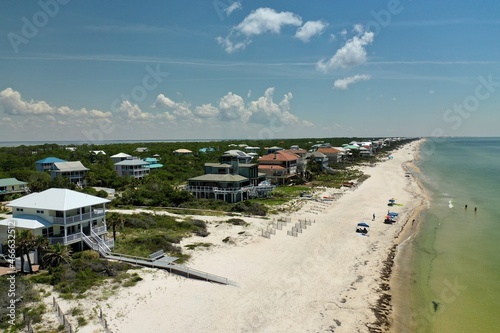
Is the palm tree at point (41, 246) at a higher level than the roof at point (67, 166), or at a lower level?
lower

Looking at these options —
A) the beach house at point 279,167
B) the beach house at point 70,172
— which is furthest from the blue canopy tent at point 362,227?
the beach house at point 70,172

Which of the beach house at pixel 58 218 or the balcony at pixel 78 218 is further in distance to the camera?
the balcony at pixel 78 218

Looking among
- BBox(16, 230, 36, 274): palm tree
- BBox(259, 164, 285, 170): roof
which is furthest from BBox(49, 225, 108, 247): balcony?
BBox(259, 164, 285, 170): roof

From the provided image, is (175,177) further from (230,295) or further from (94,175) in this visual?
(230,295)

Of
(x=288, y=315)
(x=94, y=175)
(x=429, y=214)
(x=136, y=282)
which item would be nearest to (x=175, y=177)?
(x=94, y=175)

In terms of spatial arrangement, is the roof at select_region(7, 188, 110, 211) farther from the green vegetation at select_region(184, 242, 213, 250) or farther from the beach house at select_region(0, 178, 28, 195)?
the beach house at select_region(0, 178, 28, 195)

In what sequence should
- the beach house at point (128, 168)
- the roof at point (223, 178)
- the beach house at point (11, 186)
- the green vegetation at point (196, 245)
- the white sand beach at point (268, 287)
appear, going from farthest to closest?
the beach house at point (128, 168), the beach house at point (11, 186), the roof at point (223, 178), the green vegetation at point (196, 245), the white sand beach at point (268, 287)

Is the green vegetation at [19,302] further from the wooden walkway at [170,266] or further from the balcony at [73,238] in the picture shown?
the wooden walkway at [170,266]
